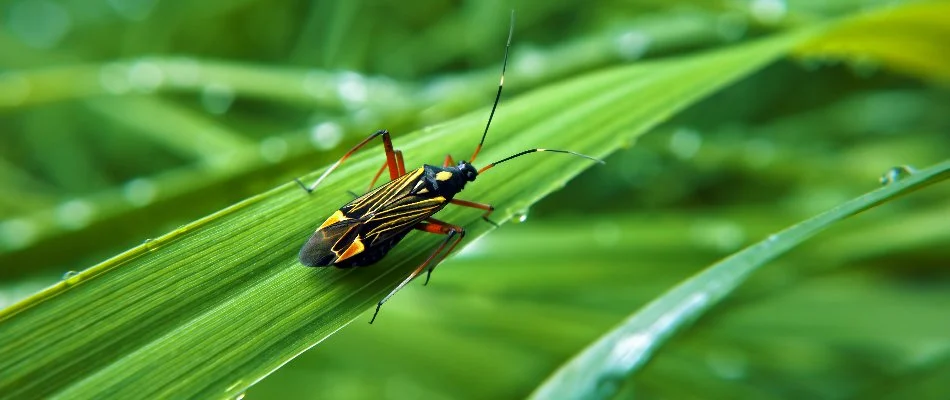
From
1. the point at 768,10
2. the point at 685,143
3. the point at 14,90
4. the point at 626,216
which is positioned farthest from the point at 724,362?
the point at 14,90

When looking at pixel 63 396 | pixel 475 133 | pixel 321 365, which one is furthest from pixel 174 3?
pixel 63 396

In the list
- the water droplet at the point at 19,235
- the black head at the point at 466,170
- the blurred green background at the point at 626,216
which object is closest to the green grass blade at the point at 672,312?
the blurred green background at the point at 626,216

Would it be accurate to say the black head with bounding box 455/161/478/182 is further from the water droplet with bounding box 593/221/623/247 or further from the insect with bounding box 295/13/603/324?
the water droplet with bounding box 593/221/623/247

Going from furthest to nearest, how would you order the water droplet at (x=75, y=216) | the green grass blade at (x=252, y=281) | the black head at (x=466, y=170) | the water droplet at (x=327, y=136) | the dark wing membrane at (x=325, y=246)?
1. the water droplet at (x=327, y=136)
2. the water droplet at (x=75, y=216)
3. the black head at (x=466, y=170)
4. the dark wing membrane at (x=325, y=246)
5. the green grass blade at (x=252, y=281)

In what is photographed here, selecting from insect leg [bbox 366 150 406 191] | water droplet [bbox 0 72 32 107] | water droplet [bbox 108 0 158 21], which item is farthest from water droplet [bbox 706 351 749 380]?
water droplet [bbox 108 0 158 21]

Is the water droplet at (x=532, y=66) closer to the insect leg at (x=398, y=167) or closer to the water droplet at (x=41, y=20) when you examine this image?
the insect leg at (x=398, y=167)

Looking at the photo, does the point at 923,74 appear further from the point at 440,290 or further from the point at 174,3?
the point at 174,3

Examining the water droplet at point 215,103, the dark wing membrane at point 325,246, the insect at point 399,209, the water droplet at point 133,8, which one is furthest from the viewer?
the water droplet at point 133,8
